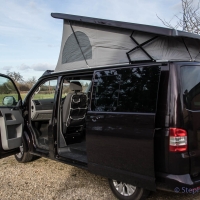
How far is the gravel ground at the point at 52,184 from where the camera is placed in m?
3.72

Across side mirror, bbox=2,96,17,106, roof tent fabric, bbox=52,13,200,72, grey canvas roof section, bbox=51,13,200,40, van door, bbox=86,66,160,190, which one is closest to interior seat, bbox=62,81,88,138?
roof tent fabric, bbox=52,13,200,72

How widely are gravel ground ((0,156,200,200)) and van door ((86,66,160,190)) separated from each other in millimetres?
555

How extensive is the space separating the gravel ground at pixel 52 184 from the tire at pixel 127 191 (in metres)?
0.19

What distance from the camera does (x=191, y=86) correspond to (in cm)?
293

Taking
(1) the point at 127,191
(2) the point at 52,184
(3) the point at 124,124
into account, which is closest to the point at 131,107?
(3) the point at 124,124

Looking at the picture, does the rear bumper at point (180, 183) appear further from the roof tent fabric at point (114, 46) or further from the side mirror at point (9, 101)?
the side mirror at point (9, 101)

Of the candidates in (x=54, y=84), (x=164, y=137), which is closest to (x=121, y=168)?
(x=164, y=137)

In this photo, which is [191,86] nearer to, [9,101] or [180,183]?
[180,183]

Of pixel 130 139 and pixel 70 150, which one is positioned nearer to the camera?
pixel 130 139

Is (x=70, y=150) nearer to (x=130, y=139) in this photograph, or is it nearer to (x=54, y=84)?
(x=54, y=84)

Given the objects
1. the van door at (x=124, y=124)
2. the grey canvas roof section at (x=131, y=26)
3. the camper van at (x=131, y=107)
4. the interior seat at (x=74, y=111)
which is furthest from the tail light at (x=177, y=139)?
the interior seat at (x=74, y=111)

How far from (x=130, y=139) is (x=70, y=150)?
1.79 meters

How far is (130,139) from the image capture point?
307 cm

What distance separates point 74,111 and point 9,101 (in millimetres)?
1249
